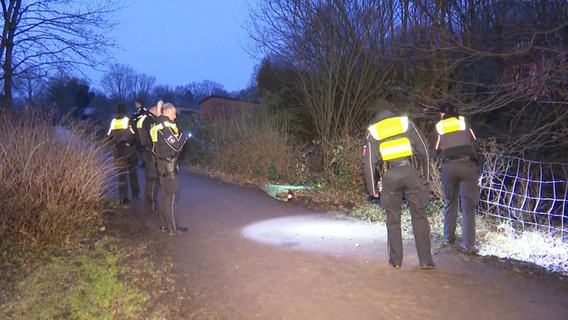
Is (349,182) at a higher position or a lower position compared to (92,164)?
lower

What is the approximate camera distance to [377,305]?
4641mm

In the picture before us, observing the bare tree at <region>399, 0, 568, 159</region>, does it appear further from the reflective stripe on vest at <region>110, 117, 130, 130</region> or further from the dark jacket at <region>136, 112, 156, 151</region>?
the reflective stripe on vest at <region>110, 117, 130, 130</region>

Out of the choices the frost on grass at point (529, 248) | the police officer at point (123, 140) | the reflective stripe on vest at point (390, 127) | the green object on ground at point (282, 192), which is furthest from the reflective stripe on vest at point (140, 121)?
the frost on grass at point (529, 248)

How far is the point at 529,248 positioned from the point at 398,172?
8.56ft

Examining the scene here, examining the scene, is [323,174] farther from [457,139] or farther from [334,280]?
[334,280]

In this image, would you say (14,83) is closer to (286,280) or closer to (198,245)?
(198,245)

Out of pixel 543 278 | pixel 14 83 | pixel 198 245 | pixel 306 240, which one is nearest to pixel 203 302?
pixel 198 245

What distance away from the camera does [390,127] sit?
5.58 metres

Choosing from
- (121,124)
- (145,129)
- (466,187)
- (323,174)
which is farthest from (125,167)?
(466,187)

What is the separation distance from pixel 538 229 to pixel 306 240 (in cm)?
368

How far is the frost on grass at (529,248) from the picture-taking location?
6.24 meters

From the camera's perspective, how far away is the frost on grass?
624 cm

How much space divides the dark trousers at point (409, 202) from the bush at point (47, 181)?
176 inches

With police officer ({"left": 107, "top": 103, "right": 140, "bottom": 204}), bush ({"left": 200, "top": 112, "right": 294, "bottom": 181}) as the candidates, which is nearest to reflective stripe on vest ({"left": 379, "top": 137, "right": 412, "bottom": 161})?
police officer ({"left": 107, "top": 103, "right": 140, "bottom": 204})
